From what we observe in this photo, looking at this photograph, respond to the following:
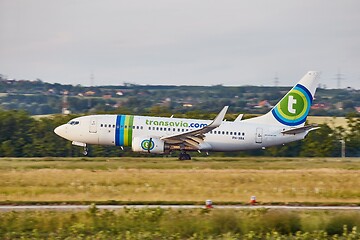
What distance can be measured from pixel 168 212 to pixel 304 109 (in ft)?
94.8

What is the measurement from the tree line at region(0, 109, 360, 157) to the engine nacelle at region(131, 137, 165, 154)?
10839 millimetres

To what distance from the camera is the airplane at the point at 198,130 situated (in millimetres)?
49656

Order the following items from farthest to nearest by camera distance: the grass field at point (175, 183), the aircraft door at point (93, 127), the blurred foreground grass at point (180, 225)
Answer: the aircraft door at point (93, 127)
the grass field at point (175, 183)
the blurred foreground grass at point (180, 225)

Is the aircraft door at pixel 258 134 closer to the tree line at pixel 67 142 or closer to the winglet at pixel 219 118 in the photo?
the winglet at pixel 219 118

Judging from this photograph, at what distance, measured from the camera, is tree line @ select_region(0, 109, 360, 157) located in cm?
6288

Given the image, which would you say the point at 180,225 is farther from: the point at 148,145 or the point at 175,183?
the point at 148,145

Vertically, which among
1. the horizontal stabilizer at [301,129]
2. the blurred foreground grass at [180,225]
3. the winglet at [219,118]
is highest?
the winglet at [219,118]

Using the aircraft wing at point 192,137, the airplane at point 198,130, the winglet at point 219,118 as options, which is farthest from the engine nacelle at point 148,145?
the winglet at point 219,118

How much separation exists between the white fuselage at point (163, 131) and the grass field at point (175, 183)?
5961 millimetres

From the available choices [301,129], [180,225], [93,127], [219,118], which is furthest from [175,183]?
[301,129]

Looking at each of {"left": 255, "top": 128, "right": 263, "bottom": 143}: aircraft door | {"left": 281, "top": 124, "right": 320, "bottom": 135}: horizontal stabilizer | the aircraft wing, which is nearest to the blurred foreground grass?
the aircraft wing

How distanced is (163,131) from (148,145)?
5.24 ft

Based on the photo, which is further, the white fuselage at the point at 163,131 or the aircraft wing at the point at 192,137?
the white fuselage at the point at 163,131

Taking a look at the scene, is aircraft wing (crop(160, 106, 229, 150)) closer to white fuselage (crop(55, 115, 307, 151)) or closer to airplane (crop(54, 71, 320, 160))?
airplane (crop(54, 71, 320, 160))
